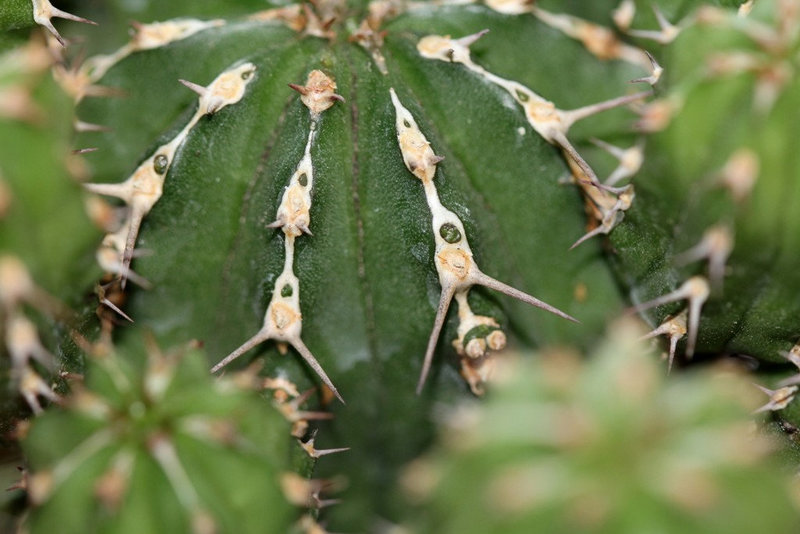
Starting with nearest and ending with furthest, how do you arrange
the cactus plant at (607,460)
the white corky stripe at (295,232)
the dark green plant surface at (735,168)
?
the cactus plant at (607,460)
the dark green plant surface at (735,168)
the white corky stripe at (295,232)

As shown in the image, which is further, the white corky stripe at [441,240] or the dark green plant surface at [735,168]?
the white corky stripe at [441,240]

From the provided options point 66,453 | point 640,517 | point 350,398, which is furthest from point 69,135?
point 640,517

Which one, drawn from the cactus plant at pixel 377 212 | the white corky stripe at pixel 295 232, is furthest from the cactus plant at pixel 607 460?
the white corky stripe at pixel 295 232

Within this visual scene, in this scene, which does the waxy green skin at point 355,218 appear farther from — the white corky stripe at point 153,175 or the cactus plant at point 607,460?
the cactus plant at point 607,460

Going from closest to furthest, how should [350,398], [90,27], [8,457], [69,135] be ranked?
[69,135] → [350,398] → [8,457] → [90,27]

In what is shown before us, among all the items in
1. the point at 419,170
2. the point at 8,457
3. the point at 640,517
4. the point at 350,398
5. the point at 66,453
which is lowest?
the point at 8,457

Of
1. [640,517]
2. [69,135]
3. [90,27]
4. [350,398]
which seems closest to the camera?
[640,517]

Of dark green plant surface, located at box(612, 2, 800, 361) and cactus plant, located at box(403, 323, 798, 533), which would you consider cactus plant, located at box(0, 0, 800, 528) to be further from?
cactus plant, located at box(403, 323, 798, 533)

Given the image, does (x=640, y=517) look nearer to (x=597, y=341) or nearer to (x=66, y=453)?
(x=66, y=453)
